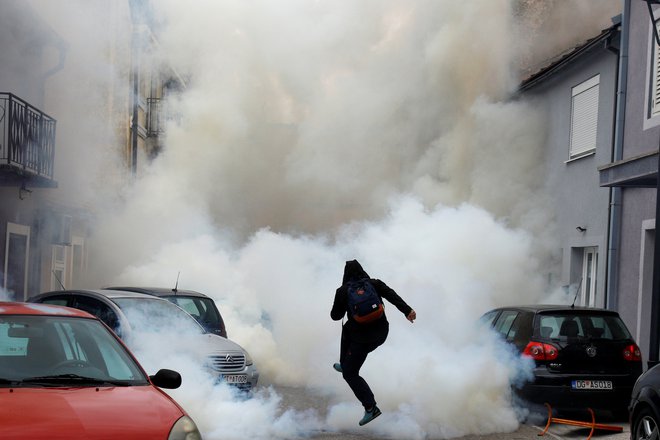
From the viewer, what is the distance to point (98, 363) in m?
6.07

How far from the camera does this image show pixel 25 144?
16047mm

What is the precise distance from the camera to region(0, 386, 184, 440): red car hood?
4.75m

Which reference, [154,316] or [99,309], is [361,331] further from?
[99,309]

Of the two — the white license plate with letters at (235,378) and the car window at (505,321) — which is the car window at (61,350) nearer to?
the white license plate with letters at (235,378)

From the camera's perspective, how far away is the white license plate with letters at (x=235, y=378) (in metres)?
10.3

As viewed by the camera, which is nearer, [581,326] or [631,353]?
[631,353]

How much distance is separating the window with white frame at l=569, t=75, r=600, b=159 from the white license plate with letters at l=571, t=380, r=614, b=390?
7.42 meters

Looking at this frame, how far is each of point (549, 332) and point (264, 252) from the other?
744 cm

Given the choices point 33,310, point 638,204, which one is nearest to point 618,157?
point 638,204

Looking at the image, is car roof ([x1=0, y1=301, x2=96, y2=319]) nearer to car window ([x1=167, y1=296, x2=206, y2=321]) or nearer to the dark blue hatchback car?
the dark blue hatchback car

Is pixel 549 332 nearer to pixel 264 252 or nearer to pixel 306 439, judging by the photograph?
pixel 306 439

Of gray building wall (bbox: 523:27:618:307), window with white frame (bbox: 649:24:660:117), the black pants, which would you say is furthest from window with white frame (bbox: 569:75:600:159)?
the black pants

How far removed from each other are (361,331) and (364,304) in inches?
10.7

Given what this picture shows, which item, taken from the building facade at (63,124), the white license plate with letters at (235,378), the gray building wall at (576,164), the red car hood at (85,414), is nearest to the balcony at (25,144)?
the building facade at (63,124)
